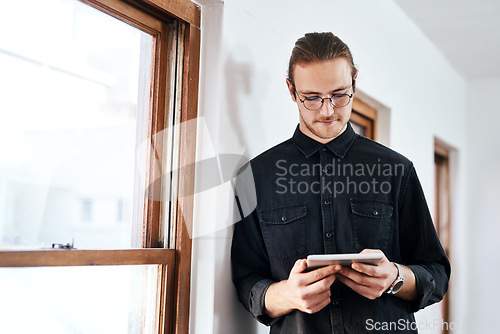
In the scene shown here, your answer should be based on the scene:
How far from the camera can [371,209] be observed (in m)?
1.48

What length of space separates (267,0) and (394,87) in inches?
50.5

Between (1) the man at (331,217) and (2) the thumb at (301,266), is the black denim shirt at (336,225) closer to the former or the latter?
(1) the man at (331,217)

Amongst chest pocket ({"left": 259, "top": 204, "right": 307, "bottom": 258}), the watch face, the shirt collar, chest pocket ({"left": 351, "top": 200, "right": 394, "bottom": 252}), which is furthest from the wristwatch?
the shirt collar

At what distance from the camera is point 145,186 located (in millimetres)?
1378

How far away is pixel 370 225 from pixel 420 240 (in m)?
0.16

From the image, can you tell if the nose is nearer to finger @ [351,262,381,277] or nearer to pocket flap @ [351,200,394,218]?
pocket flap @ [351,200,394,218]

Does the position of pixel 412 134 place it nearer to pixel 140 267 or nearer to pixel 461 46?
pixel 461 46

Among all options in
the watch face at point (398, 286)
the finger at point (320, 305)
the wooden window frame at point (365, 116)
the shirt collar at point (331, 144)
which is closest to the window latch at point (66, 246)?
the finger at point (320, 305)

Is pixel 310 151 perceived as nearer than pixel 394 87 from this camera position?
Yes

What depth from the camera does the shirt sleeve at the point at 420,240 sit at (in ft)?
4.92

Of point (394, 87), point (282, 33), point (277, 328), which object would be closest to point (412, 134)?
point (394, 87)

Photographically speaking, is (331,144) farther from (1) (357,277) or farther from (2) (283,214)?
(1) (357,277)

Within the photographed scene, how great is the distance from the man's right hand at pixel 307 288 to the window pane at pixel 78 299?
0.34 meters

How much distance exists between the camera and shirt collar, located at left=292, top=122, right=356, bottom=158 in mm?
1519
